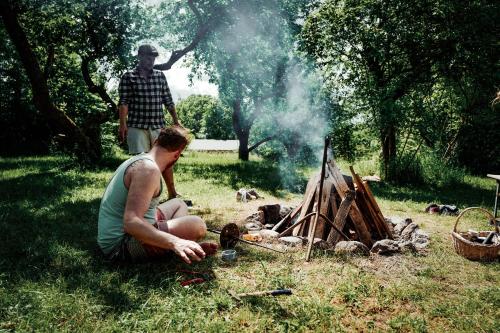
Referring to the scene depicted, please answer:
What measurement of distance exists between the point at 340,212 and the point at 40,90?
386 inches

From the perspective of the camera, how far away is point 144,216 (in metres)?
3.16

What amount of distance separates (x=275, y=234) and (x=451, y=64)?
10.1 meters

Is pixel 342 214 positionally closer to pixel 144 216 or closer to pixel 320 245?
pixel 320 245

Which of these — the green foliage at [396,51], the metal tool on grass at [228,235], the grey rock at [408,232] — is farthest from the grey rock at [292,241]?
the green foliage at [396,51]

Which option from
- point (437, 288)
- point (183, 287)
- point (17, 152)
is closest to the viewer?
point (183, 287)

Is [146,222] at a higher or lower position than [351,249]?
higher

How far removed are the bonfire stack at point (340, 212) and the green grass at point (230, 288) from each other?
29.2 inches

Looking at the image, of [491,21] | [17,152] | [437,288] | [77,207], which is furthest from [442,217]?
[17,152]

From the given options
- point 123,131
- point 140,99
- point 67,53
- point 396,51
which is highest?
point 67,53

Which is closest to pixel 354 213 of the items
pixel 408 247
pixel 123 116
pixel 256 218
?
pixel 408 247

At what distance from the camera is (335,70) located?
12766 mm

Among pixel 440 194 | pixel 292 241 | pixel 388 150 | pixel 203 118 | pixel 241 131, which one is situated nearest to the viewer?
pixel 292 241

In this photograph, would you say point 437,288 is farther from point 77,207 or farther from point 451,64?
point 451,64

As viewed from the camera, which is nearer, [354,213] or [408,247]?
[408,247]
